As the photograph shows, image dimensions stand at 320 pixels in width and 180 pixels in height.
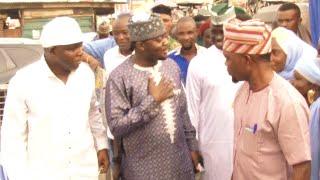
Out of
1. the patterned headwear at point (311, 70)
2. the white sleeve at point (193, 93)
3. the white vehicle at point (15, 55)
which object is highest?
the patterned headwear at point (311, 70)

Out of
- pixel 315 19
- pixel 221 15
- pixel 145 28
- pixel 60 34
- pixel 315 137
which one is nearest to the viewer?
pixel 315 137

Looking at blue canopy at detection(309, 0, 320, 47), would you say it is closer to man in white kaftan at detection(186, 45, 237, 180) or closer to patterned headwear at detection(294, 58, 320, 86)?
man in white kaftan at detection(186, 45, 237, 180)

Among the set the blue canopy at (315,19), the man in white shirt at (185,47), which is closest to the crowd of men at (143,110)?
the man in white shirt at (185,47)

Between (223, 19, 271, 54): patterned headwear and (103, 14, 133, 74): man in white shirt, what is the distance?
3.01m

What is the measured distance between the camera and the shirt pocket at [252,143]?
341 cm

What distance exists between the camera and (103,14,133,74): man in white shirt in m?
6.37

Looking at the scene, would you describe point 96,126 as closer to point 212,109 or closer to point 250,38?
point 212,109

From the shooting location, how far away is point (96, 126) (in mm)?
4539

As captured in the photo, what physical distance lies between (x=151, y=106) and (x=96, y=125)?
1.60 ft

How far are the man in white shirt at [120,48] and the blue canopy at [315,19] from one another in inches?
85.7

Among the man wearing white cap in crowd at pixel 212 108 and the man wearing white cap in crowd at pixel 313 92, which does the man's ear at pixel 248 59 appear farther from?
the man wearing white cap in crowd at pixel 212 108

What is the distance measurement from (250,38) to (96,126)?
1640 mm

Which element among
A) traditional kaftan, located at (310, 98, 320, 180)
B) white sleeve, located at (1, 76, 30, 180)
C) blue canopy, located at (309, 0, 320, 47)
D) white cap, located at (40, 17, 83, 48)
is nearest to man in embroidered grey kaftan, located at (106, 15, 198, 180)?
white cap, located at (40, 17, 83, 48)

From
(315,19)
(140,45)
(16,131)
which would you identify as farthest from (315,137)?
(315,19)
